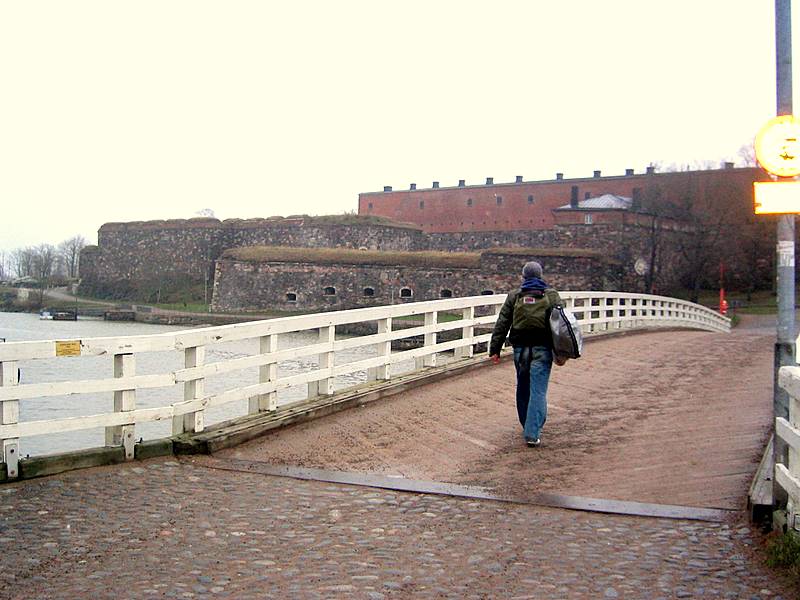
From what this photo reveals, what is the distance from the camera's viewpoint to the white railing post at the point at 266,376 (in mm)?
7305

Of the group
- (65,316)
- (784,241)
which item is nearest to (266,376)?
(784,241)

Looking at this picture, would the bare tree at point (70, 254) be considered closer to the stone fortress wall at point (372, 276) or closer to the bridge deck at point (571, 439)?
the stone fortress wall at point (372, 276)

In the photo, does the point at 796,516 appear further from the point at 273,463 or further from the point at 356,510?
the point at 273,463

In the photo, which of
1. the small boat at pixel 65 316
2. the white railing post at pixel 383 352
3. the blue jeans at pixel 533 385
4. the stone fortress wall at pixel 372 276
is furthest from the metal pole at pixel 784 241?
the small boat at pixel 65 316

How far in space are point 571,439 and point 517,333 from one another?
3.03 feet

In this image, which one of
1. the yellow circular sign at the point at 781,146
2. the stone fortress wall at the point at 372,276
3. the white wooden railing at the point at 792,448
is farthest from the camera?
the stone fortress wall at the point at 372,276

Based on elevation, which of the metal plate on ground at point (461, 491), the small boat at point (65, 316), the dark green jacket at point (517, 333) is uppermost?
the dark green jacket at point (517, 333)

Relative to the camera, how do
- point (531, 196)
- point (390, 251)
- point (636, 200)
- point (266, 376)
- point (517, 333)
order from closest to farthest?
point (517, 333), point (266, 376), point (390, 251), point (636, 200), point (531, 196)

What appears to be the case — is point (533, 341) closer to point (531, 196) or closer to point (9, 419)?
point (9, 419)

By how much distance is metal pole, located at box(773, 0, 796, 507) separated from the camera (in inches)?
200

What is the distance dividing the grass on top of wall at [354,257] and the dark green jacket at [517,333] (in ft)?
112

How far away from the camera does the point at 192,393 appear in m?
6.63

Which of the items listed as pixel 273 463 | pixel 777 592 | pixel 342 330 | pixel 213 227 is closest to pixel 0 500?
pixel 273 463

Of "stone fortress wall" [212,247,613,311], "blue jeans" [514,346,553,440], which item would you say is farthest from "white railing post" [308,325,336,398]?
"stone fortress wall" [212,247,613,311]
